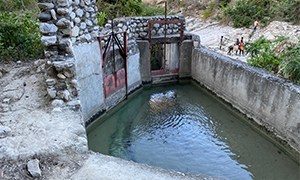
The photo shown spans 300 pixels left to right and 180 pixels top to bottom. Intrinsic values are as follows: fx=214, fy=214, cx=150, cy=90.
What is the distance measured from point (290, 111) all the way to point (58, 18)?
20.3 ft

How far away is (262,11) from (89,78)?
1438cm

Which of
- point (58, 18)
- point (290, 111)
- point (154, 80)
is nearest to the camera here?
point (58, 18)

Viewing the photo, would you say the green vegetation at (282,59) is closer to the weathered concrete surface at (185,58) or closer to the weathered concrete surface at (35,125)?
the weathered concrete surface at (185,58)

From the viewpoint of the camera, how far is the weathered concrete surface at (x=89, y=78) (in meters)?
6.10

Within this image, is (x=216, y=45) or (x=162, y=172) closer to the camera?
(x=162, y=172)

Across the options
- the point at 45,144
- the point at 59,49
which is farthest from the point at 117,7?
the point at 45,144

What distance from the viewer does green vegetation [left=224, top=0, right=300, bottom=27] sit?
14.1 meters

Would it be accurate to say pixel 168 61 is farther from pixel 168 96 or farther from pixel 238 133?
pixel 238 133

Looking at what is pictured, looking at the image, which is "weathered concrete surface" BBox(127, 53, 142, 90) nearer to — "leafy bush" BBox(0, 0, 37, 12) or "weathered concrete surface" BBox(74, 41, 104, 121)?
"weathered concrete surface" BBox(74, 41, 104, 121)

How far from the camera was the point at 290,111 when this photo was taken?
5.77 m

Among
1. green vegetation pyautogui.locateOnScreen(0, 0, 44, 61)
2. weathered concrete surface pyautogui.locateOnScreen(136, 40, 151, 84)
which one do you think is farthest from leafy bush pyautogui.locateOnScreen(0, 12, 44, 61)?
weathered concrete surface pyautogui.locateOnScreen(136, 40, 151, 84)

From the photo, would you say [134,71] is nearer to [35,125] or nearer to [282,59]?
[282,59]

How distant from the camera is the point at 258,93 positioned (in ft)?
22.4

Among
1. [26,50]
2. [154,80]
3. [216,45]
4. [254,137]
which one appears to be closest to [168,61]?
[154,80]
